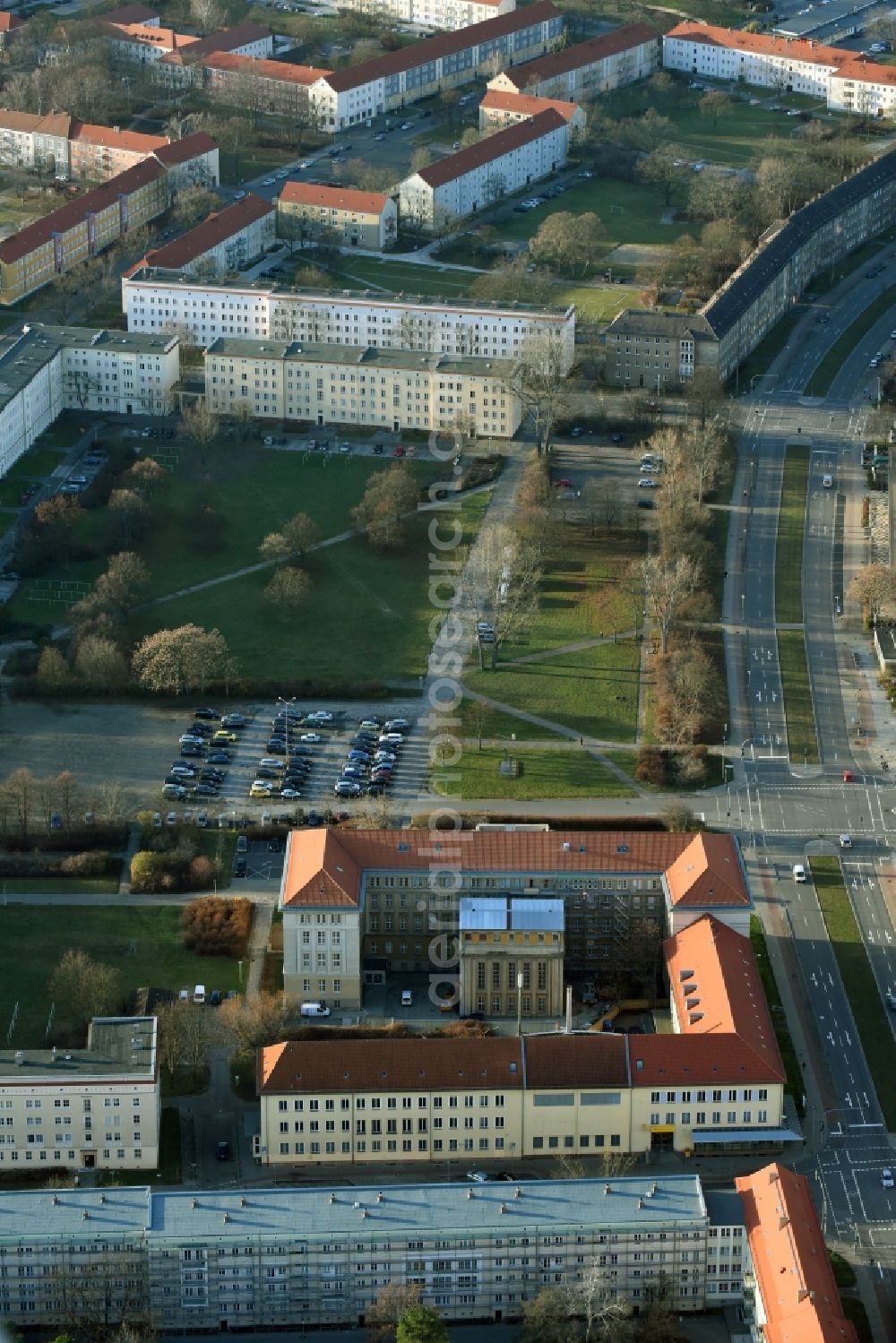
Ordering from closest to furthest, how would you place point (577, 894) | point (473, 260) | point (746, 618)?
point (577, 894), point (746, 618), point (473, 260)

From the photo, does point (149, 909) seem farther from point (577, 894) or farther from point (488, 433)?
point (488, 433)

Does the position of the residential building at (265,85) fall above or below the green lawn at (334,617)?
above

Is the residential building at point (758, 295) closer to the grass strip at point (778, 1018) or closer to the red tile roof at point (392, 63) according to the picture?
the red tile roof at point (392, 63)

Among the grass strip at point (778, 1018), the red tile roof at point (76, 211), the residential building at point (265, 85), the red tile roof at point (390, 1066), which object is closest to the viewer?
the red tile roof at point (390, 1066)

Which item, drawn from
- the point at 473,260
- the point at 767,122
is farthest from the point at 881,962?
the point at 767,122

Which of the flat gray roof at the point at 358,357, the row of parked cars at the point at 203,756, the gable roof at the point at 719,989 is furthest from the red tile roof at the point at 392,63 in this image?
the gable roof at the point at 719,989

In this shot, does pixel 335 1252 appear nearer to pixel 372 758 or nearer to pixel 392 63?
pixel 372 758

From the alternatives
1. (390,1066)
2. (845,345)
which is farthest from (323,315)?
(390,1066)
